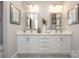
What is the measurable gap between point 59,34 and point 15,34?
1.46 metres

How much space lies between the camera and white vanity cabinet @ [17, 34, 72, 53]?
4.41 meters

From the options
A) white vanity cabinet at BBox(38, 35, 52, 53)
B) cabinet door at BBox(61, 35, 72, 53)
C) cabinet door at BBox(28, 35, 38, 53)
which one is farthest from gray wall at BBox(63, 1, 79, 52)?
cabinet door at BBox(28, 35, 38, 53)

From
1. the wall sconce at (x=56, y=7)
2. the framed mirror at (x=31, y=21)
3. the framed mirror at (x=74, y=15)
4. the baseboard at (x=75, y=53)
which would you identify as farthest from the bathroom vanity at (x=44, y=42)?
the wall sconce at (x=56, y=7)

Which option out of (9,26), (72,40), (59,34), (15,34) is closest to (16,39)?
(15,34)

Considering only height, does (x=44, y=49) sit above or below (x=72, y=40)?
below

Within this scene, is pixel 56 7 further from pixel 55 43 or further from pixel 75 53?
pixel 75 53

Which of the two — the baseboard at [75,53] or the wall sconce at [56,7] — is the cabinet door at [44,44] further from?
the wall sconce at [56,7]

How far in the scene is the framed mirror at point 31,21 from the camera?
4981mm

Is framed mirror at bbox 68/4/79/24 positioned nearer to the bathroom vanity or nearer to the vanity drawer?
the bathroom vanity

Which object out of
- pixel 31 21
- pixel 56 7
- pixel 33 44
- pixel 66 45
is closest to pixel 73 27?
pixel 66 45

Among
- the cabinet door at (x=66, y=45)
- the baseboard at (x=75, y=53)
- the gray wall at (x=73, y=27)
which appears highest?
the gray wall at (x=73, y=27)

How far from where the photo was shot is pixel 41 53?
447 cm

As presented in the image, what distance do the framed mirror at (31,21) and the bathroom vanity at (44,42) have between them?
62cm

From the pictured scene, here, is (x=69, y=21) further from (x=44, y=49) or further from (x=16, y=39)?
(x=16, y=39)
